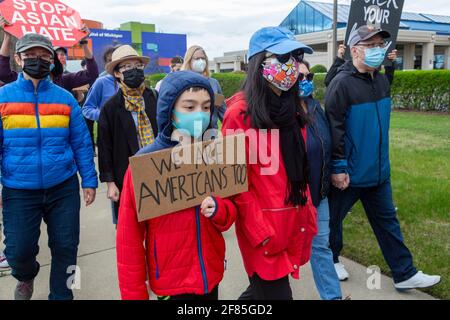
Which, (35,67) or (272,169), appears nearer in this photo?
(272,169)

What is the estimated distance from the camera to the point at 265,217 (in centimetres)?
221

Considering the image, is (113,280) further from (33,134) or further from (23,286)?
(33,134)

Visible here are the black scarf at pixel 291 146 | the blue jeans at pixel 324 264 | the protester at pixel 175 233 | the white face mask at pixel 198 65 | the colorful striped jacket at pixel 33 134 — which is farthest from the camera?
the white face mask at pixel 198 65

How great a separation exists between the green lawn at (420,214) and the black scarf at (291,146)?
174 centimetres

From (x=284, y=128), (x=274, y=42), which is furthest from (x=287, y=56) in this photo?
(x=284, y=128)

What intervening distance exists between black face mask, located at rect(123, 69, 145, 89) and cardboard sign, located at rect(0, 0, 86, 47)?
0.95m

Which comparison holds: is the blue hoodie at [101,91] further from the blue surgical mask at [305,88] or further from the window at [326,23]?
the window at [326,23]

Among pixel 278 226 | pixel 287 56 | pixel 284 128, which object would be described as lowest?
pixel 278 226

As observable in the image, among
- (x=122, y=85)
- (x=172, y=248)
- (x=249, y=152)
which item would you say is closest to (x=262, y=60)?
(x=249, y=152)

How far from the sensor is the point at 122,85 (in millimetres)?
3490

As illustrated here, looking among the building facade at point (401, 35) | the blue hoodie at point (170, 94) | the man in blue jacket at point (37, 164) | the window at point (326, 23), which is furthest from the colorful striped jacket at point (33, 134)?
the window at point (326, 23)

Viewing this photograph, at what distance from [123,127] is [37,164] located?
0.79 m

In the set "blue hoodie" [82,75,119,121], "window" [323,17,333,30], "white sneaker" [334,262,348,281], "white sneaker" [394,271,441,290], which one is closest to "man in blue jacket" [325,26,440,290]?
"white sneaker" [394,271,441,290]

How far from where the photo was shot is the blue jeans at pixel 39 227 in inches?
112
